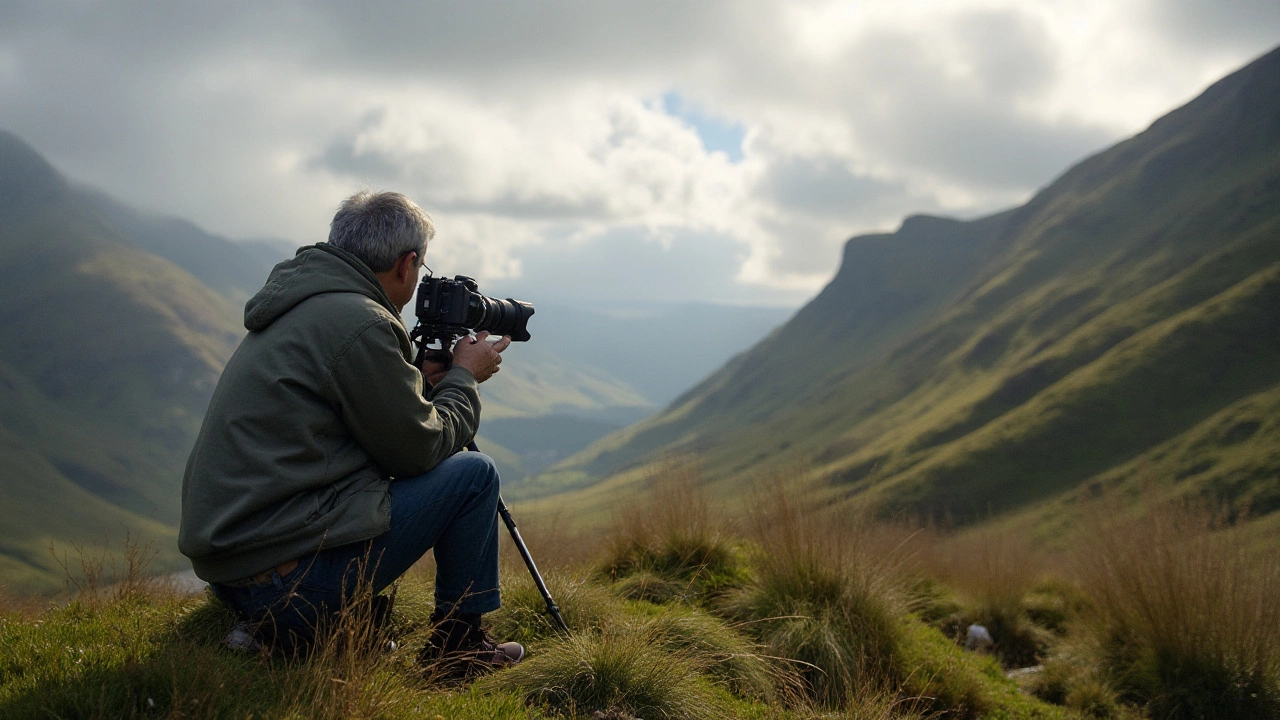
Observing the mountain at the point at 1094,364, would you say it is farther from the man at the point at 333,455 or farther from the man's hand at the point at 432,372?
the man at the point at 333,455

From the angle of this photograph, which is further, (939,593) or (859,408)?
(859,408)

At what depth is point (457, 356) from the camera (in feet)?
13.6

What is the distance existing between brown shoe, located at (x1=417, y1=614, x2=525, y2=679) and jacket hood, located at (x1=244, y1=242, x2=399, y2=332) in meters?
1.59

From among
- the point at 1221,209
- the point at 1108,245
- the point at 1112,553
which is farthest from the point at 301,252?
the point at 1108,245

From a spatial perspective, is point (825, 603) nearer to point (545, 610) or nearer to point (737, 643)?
point (737, 643)

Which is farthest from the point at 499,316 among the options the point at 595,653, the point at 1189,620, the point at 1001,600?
the point at 1001,600

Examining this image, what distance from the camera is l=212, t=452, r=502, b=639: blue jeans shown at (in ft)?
11.2

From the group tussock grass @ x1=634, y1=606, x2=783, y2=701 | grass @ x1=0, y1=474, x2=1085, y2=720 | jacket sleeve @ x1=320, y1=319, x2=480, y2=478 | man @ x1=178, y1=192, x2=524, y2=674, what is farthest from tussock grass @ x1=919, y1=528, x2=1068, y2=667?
jacket sleeve @ x1=320, y1=319, x2=480, y2=478

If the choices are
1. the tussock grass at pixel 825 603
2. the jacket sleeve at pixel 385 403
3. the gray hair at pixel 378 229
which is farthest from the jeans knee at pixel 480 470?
the tussock grass at pixel 825 603

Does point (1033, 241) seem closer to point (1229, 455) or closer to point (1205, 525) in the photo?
point (1229, 455)

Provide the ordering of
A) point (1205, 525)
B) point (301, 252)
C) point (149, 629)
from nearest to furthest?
point (301, 252) → point (149, 629) → point (1205, 525)

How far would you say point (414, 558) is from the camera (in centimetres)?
367

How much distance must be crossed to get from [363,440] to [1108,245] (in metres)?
170

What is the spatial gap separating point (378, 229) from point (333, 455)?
1.10m
